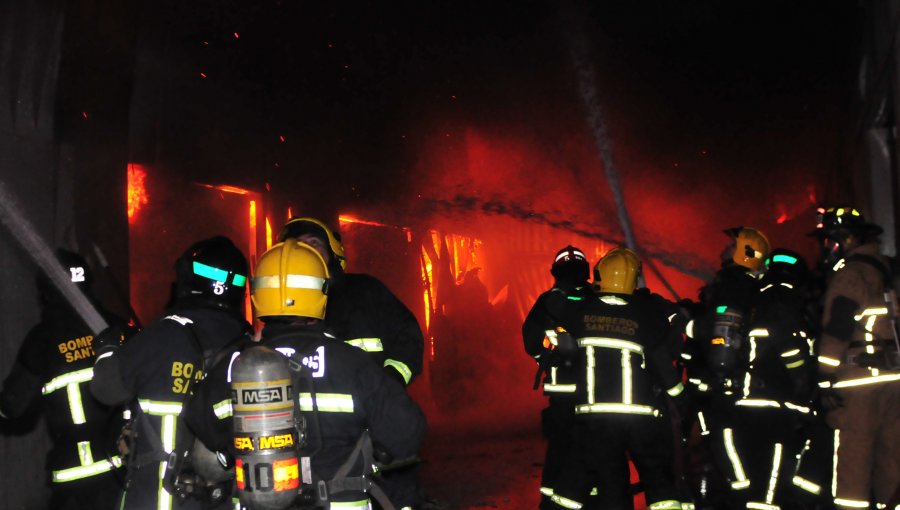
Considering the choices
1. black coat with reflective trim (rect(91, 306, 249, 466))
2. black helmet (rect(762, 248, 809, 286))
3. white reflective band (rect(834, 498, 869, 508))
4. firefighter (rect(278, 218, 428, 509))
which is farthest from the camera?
black helmet (rect(762, 248, 809, 286))

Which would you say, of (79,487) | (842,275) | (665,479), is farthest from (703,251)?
(79,487)

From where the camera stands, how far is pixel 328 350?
305 centimetres

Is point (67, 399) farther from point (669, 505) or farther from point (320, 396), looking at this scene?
point (669, 505)

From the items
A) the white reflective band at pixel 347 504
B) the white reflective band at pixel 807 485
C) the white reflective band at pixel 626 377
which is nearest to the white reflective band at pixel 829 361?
the white reflective band at pixel 807 485

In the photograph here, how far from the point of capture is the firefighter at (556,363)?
5.93 meters

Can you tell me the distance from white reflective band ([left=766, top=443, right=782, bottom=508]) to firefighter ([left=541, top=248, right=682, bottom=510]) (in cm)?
112

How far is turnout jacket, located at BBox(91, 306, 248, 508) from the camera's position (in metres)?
3.51

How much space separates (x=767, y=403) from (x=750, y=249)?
1092 millimetres

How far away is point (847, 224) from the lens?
597 cm

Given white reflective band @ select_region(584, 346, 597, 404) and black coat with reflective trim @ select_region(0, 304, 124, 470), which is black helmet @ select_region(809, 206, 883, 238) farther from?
black coat with reflective trim @ select_region(0, 304, 124, 470)

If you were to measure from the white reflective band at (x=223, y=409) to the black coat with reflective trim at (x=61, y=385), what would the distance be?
5.63ft

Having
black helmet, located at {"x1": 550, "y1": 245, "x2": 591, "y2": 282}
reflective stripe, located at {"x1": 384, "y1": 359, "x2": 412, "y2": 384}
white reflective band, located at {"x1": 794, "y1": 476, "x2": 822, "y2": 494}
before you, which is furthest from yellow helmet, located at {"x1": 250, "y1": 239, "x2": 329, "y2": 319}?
white reflective band, located at {"x1": 794, "y1": 476, "x2": 822, "y2": 494}

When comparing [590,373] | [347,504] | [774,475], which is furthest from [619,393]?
[347,504]

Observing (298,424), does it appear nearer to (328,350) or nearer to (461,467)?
(328,350)
